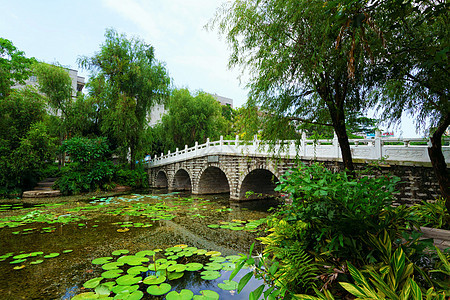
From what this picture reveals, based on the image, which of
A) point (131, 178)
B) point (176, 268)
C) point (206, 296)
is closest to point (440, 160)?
point (206, 296)

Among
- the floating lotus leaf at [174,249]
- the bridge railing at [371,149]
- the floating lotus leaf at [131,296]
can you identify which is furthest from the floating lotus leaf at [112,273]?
the bridge railing at [371,149]

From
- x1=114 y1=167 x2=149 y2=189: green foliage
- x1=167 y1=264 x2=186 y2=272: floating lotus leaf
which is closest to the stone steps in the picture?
x1=114 y1=167 x2=149 y2=189: green foliage

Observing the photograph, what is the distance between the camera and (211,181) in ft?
45.9

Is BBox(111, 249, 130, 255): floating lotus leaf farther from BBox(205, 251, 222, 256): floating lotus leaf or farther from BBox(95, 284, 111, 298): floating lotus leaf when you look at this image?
BBox(205, 251, 222, 256): floating lotus leaf

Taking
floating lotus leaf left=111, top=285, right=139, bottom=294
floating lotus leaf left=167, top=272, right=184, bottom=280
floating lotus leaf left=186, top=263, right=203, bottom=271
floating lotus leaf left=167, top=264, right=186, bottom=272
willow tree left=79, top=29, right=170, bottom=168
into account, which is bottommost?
floating lotus leaf left=167, top=272, right=184, bottom=280

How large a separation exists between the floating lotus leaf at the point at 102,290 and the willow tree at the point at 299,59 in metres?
4.29

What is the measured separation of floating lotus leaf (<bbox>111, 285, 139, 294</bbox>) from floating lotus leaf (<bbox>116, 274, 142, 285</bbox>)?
0.16 feet

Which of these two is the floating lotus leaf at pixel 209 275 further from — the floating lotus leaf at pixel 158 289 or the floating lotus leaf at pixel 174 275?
the floating lotus leaf at pixel 158 289

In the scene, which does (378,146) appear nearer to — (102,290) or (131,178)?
(102,290)

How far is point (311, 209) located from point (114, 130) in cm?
1428

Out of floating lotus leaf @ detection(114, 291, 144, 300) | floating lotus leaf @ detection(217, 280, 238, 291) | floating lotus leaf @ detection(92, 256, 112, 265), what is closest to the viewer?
floating lotus leaf @ detection(114, 291, 144, 300)

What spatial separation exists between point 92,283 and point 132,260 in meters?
0.72

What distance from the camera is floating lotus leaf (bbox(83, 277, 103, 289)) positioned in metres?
2.78

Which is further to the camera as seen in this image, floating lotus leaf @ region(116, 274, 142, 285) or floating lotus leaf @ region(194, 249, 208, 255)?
floating lotus leaf @ region(194, 249, 208, 255)
